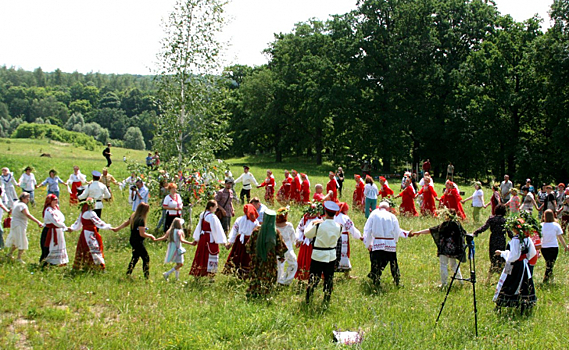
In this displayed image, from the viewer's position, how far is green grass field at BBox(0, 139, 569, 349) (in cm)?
685

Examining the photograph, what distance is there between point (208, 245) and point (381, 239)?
359 cm

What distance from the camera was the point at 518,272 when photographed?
8.36m

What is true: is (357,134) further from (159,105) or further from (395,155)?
(159,105)

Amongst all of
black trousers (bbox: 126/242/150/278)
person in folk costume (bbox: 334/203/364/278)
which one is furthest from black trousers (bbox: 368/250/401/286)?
black trousers (bbox: 126/242/150/278)

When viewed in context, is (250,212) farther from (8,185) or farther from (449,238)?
(8,185)

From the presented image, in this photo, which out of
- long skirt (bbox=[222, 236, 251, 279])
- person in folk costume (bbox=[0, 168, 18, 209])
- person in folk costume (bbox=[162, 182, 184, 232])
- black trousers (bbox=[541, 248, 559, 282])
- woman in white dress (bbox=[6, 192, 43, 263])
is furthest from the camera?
person in folk costume (bbox=[0, 168, 18, 209])

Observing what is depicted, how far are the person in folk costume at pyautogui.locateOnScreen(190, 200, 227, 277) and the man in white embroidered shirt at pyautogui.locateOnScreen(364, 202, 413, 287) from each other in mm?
3073

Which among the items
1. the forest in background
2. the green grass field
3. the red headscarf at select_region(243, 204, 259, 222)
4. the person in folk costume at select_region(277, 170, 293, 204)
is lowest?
the green grass field

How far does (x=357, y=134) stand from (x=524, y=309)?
Answer: 119 ft

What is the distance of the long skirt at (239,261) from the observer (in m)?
9.66

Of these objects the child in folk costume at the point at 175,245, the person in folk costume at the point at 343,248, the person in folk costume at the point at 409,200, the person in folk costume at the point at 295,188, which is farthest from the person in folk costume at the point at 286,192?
the child in folk costume at the point at 175,245

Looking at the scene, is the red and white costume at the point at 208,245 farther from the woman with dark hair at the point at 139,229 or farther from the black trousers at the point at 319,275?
the black trousers at the point at 319,275

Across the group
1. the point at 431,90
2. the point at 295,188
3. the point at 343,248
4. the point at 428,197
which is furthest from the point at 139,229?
the point at 431,90

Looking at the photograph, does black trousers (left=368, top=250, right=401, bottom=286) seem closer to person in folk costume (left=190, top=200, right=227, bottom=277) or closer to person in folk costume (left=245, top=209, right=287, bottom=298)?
person in folk costume (left=245, top=209, right=287, bottom=298)
